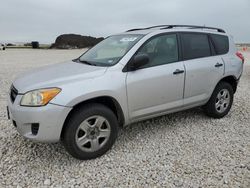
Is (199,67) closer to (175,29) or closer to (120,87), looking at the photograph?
(175,29)

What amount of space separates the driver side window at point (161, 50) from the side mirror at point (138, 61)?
6.5 inches

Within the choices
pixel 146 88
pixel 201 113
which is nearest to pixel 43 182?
pixel 146 88

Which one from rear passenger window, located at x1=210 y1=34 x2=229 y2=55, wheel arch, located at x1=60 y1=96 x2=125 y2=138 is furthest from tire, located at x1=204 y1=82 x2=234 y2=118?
wheel arch, located at x1=60 y1=96 x2=125 y2=138

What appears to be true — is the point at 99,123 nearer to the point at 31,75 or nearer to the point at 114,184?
the point at 114,184

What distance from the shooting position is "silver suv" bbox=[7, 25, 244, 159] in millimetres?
2859

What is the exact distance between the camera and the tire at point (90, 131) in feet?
9.71

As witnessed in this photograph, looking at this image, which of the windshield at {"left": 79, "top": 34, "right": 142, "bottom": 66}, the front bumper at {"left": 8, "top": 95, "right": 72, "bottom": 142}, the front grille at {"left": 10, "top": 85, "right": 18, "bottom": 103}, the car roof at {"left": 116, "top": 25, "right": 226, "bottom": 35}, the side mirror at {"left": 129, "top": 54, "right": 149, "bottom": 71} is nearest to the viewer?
the front bumper at {"left": 8, "top": 95, "right": 72, "bottom": 142}

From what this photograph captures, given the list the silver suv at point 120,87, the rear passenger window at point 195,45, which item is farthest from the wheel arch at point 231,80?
the rear passenger window at point 195,45

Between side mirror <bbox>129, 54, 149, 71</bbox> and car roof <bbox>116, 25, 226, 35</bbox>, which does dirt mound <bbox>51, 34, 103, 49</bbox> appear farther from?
side mirror <bbox>129, 54, 149, 71</bbox>

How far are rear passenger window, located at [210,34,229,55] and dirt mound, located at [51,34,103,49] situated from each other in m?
32.9

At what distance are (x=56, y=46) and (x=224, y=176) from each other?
38.7 m

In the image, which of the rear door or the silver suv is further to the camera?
the rear door

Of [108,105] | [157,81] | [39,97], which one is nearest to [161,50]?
[157,81]

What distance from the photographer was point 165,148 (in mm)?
3512
